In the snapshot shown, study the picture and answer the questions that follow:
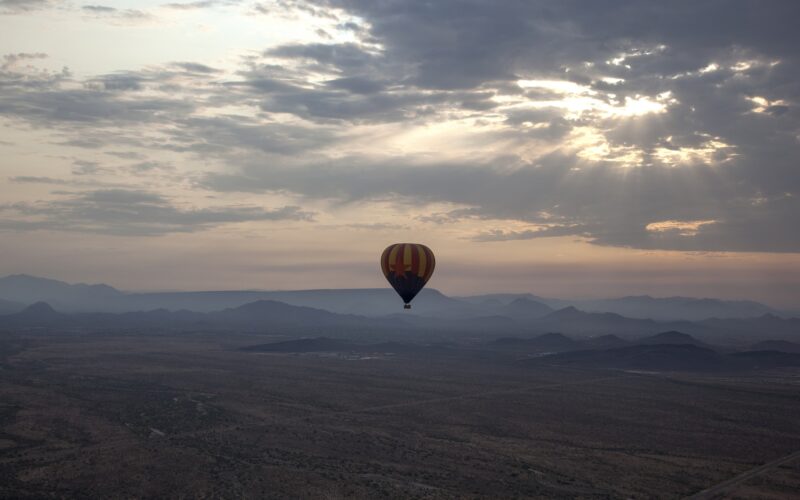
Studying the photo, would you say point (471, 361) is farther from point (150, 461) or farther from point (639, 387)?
point (150, 461)

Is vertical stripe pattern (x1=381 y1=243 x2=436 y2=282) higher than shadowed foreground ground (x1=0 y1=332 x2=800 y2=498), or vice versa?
vertical stripe pattern (x1=381 y1=243 x2=436 y2=282)

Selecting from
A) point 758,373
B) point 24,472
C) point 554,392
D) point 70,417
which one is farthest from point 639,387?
point 24,472

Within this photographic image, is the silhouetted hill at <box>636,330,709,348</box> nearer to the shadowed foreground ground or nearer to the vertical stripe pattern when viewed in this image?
the shadowed foreground ground

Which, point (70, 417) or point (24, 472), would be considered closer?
point (24, 472)

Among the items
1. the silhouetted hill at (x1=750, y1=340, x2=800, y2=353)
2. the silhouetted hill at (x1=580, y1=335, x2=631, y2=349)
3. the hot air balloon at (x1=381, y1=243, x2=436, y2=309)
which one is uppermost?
the hot air balloon at (x1=381, y1=243, x2=436, y2=309)

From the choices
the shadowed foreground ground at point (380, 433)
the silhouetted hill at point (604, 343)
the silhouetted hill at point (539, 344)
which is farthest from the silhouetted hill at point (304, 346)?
the silhouetted hill at point (604, 343)

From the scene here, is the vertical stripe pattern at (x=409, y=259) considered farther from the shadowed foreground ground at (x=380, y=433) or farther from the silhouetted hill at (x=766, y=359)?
the silhouetted hill at (x=766, y=359)

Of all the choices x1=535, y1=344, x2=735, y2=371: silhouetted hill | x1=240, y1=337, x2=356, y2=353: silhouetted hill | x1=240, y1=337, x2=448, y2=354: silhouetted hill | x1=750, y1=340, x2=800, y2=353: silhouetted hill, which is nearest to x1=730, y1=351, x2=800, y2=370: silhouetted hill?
x1=535, y1=344, x2=735, y2=371: silhouetted hill

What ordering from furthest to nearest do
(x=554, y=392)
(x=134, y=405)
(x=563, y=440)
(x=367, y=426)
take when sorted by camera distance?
(x=554, y=392), (x=134, y=405), (x=367, y=426), (x=563, y=440)
